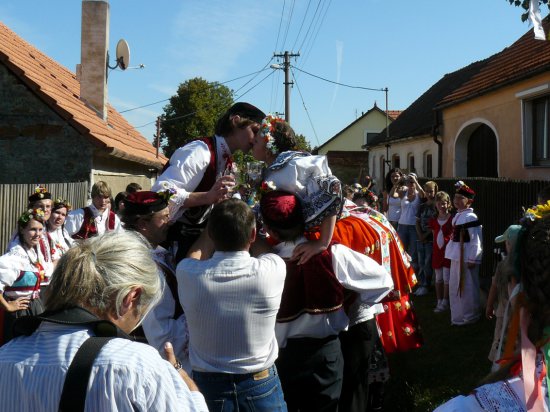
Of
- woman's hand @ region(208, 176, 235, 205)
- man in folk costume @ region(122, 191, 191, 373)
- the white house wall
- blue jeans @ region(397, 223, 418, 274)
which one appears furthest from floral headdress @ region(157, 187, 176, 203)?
the white house wall

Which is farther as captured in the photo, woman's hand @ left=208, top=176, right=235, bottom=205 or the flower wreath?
the flower wreath

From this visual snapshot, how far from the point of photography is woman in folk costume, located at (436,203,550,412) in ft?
5.27

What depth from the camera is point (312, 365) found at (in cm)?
333

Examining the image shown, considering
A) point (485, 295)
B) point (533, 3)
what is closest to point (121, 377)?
point (533, 3)

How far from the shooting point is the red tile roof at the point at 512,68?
1172 centimetres

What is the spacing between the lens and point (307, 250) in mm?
3234

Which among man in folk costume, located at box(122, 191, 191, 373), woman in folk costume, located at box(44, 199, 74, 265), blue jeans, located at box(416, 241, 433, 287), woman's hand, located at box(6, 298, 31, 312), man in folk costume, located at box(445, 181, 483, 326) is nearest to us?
man in folk costume, located at box(122, 191, 191, 373)

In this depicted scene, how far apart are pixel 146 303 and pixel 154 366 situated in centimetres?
29

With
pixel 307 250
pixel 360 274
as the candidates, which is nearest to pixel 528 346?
pixel 307 250

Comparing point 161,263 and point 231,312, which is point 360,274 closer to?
point 231,312

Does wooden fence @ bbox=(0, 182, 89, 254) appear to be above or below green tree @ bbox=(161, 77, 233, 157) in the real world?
below

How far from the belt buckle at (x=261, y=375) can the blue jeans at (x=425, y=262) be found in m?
7.42

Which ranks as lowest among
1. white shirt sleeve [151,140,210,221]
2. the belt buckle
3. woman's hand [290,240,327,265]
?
the belt buckle

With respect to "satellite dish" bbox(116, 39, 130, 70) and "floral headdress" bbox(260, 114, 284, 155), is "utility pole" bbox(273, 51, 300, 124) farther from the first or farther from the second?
"floral headdress" bbox(260, 114, 284, 155)
